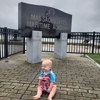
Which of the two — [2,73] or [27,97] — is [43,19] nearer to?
[2,73]

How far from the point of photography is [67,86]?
Answer: 11.5ft

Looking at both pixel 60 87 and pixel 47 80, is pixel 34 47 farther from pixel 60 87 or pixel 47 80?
pixel 47 80

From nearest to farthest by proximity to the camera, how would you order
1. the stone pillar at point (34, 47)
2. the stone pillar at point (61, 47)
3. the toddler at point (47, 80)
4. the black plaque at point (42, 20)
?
the toddler at point (47, 80) < the black plaque at point (42, 20) < the stone pillar at point (34, 47) < the stone pillar at point (61, 47)

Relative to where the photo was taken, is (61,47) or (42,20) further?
(61,47)

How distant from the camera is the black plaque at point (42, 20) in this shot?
5.70 metres

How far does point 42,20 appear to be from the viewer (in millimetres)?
6441

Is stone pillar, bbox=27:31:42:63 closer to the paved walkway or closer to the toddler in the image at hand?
the paved walkway

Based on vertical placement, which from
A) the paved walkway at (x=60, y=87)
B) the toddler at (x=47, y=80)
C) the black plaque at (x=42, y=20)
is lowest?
the paved walkway at (x=60, y=87)

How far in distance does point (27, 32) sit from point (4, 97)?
352 centimetres

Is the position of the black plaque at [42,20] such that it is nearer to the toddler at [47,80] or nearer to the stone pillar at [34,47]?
the stone pillar at [34,47]

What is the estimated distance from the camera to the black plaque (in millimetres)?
5703

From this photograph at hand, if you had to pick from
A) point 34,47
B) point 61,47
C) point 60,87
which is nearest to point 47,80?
point 60,87

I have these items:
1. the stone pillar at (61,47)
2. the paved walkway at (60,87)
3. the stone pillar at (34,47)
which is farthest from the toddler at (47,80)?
the stone pillar at (61,47)

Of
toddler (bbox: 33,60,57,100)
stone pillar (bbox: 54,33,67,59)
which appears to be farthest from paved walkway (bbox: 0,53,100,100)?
stone pillar (bbox: 54,33,67,59)
